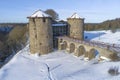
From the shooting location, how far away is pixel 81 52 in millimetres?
32719

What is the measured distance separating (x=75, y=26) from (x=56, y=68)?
13.2 metres

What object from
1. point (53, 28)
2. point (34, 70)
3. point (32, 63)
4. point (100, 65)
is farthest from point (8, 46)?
point (100, 65)

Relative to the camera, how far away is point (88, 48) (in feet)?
98.9

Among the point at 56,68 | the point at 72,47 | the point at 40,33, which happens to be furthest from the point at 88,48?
the point at 40,33

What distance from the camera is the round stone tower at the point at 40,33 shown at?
115ft

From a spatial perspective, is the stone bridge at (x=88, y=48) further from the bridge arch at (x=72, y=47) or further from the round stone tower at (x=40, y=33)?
the round stone tower at (x=40, y=33)

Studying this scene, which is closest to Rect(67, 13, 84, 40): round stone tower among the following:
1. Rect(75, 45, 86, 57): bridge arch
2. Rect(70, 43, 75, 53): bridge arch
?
Rect(70, 43, 75, 53): bridge arch

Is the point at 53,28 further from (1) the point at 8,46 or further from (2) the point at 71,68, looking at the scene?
(1) the point at 8,46

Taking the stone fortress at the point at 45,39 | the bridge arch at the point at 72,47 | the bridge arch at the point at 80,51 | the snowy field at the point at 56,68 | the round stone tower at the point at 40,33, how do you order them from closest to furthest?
the snowy field at the point at 56,68 → the bridge arch at the point at 80,51 → the stone fortress at the point at 45,39 → the round stone tower at the point at 40,33 → the bridge arch at the point at 72,47

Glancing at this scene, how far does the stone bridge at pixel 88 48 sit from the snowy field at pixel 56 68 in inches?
38.5

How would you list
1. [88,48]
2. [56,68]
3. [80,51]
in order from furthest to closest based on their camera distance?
1. [80,51]
2. [88,48]
3. [56,68]

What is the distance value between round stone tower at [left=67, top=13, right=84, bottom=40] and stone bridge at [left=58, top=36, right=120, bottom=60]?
251 centimetres

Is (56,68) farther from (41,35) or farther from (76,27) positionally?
(76,27)

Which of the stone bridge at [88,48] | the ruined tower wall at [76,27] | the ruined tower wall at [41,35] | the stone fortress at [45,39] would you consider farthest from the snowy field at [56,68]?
the ruined tower wall at [76,27]
